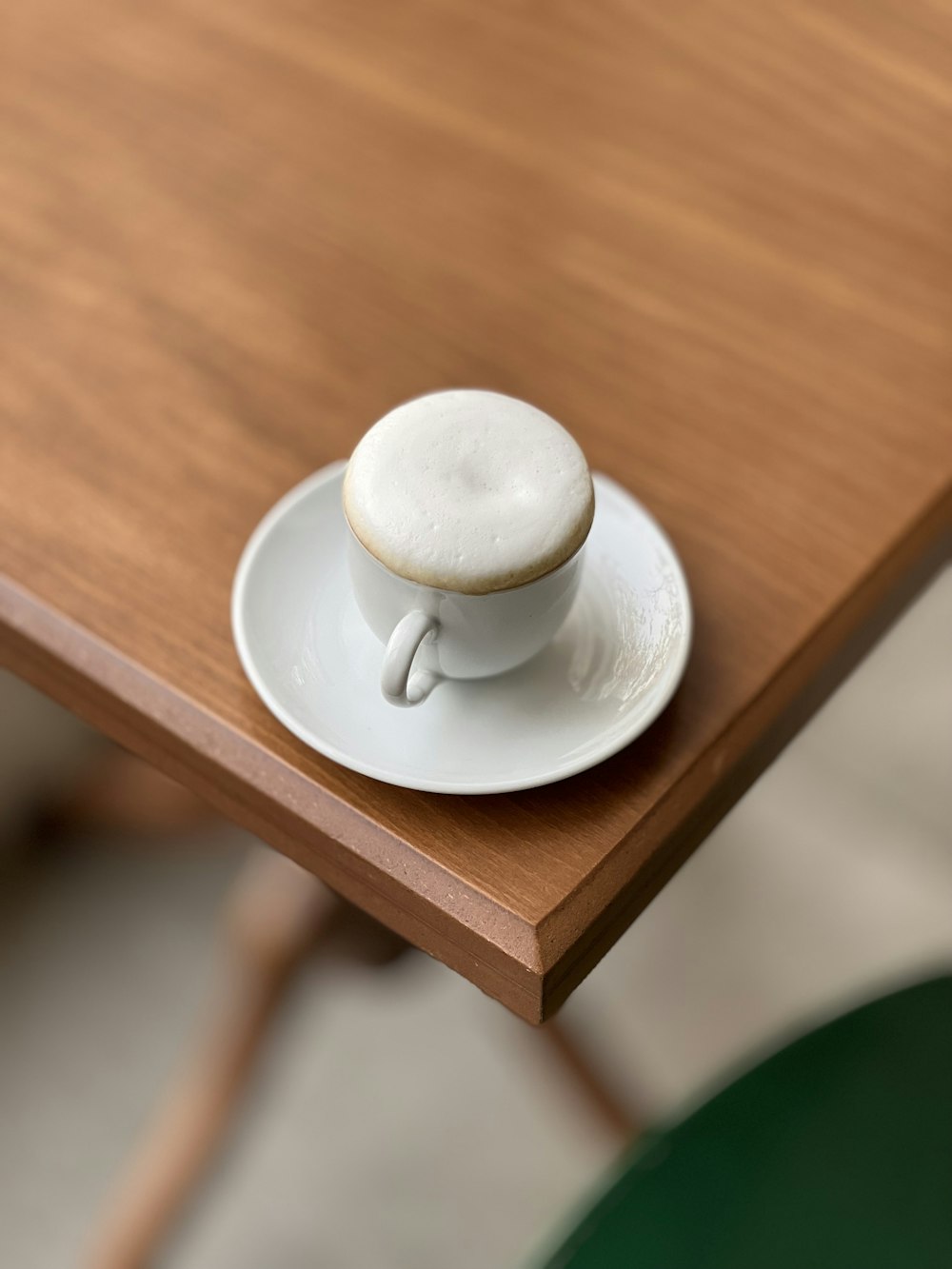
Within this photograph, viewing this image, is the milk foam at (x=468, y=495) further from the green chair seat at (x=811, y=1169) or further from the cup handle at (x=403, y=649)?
the green chair seat at (x=811, y=1169)

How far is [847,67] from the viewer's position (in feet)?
1.95

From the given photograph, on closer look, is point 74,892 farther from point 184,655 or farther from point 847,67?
point 847,67

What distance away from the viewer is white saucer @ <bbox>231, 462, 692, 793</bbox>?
33 centimetres

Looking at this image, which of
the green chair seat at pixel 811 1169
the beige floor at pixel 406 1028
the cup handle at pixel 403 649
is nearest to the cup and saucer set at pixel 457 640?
the cup handle at pixel 403 649

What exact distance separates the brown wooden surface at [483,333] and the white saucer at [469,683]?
0.01 m

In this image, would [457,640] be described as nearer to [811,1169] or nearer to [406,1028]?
[811,1169]

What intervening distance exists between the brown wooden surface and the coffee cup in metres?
0.05

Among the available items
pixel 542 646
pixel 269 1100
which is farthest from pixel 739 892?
pixel 542 646

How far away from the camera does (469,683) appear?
36 centimetres

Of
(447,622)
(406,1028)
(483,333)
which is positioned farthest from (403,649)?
(406,1028)

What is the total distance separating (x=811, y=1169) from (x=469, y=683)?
23 cm

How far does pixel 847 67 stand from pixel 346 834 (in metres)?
0.48

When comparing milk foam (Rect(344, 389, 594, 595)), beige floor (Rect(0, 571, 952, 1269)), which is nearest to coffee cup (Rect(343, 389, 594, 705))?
→ milk foam (Rect(344, 389, 594, 595))

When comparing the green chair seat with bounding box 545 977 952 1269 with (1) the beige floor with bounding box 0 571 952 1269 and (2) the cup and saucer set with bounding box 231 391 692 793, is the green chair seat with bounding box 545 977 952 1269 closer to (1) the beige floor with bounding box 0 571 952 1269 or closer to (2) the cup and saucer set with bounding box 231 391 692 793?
(2) the cup and saucer set with bounding box 231 391 692 793
